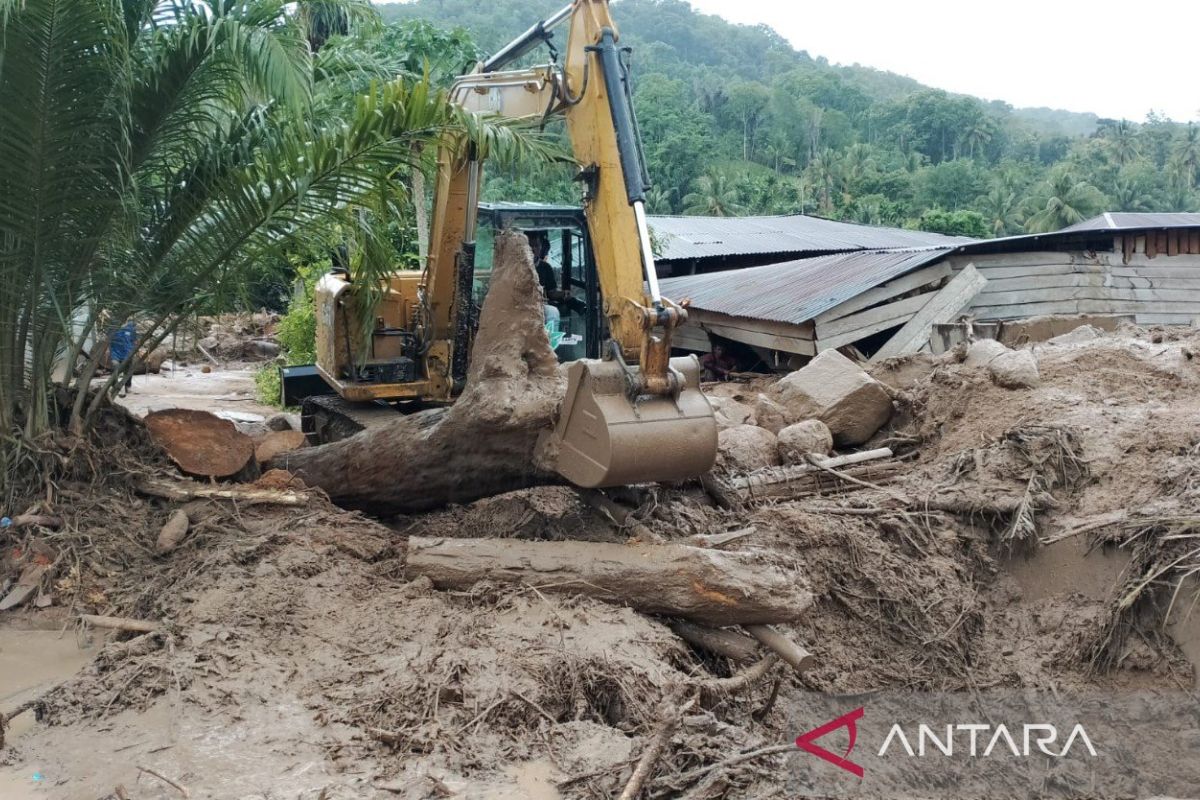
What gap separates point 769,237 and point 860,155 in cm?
3745

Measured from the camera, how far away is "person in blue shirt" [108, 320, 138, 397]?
713 cm

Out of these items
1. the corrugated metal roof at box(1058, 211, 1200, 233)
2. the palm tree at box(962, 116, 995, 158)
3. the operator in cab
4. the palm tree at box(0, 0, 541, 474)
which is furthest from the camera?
the palm tree at box(962, 116, 995, 158)

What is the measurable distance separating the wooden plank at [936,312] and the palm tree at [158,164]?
7224 millimetres

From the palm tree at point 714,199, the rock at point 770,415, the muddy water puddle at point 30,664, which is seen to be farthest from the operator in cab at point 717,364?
the palm tree at point 714,199

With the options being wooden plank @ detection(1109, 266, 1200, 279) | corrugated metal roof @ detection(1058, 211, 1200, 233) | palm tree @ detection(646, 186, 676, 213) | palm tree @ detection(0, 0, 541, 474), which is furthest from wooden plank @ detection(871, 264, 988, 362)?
palm tree @ detection(646, 186, 676, 213)

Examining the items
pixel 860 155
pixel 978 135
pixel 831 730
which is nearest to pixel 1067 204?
pixel 860 155

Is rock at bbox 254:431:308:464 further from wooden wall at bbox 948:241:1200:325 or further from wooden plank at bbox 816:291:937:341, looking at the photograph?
wooden wall at bbox 948:241:1200:325

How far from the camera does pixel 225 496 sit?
6.84m

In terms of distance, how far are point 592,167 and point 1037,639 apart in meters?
4.27

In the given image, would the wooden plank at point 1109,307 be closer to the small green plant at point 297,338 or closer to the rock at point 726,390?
the rock at point 726,390

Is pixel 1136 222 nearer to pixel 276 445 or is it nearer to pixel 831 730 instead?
pixel 831 730

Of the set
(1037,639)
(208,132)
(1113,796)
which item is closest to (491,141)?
(208,132)

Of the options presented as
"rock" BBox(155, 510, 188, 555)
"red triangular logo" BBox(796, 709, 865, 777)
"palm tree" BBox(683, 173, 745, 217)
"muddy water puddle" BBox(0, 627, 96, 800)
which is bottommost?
"red triangular logo" BBox(796, 709, 865, 777)

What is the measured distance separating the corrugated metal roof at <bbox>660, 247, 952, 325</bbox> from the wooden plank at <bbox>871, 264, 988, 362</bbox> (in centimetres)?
45
